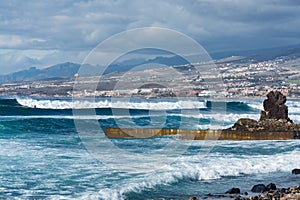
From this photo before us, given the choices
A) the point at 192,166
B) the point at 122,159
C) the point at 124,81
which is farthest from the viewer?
the point at 124,81

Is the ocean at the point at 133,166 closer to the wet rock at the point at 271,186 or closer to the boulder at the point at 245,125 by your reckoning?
the wet rock at the point at 271,186

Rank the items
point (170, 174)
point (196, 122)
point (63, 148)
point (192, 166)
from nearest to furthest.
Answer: point (170, 174)
point (192, 166)
point (63, 148)
point (196, 122)

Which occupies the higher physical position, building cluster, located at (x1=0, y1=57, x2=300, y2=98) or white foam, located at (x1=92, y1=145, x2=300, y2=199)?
building cluster, located at (x1=0, y1=57, x2=300, y2=98)

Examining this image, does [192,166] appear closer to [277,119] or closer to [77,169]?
[77,169]

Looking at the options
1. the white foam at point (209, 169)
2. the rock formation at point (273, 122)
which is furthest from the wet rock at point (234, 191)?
the rock formation at point (273, 122)

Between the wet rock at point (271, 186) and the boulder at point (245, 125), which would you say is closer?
the wet rock at point (271, 186)

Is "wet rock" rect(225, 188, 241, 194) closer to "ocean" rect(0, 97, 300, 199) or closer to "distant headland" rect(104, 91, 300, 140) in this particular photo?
"ocean" rect(0, 97, 300, 199)

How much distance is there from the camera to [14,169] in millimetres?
20781

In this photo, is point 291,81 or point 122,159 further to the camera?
point 291,81

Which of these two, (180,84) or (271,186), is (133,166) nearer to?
(271,186)

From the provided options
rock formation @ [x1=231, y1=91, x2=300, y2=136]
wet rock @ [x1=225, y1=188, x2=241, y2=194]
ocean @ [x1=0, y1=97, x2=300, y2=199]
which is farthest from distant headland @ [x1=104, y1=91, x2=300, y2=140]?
wet rock @ [x1=225, y1=188, x2=241, y2=194]

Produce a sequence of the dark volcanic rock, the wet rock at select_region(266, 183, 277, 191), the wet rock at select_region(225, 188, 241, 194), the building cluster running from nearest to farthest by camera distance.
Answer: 1. the wet rock at select_region(225, 188, 241, 194)
2. the wet rock at select_region(266, 183, 277, 191)
3. the dark volcanic rock
4. the building cluster

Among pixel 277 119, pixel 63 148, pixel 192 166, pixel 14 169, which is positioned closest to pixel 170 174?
pixel 192 166

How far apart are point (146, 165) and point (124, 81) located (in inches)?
5388
